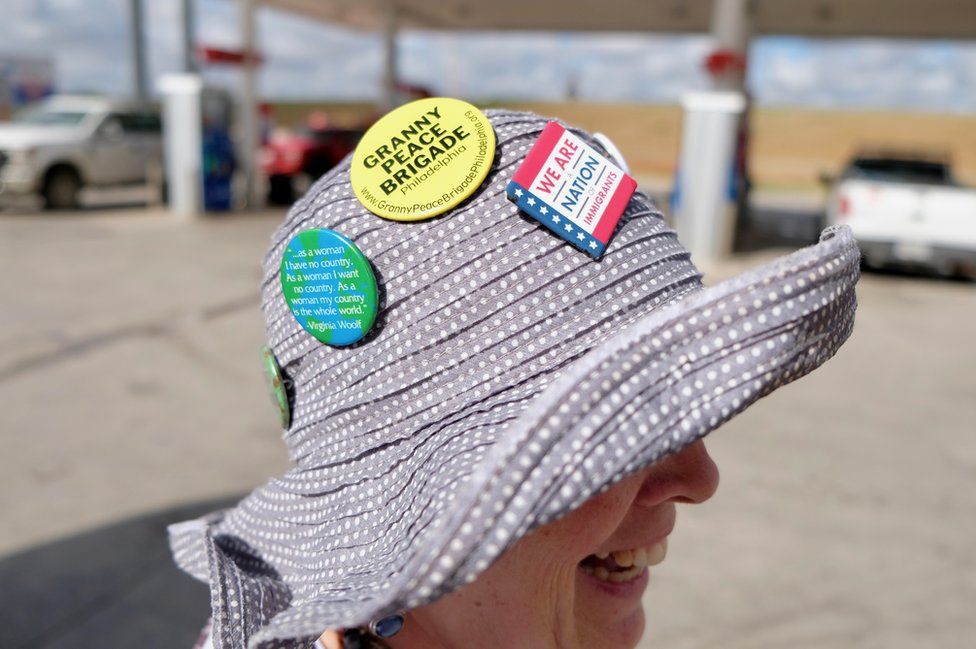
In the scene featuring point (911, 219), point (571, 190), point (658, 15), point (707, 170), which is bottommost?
point (911, 219)

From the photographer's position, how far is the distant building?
79.0ft

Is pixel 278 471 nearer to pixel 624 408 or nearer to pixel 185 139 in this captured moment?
pixel 624 408

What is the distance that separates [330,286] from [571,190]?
0.79ft

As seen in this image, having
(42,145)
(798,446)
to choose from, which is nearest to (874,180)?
(798,446)

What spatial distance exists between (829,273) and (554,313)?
0.75 ft

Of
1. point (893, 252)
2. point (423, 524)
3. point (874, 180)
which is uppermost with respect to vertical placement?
point (423, 524)

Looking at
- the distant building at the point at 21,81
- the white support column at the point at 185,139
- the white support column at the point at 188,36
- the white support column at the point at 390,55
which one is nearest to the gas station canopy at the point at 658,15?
the white support column at the point at 390,55

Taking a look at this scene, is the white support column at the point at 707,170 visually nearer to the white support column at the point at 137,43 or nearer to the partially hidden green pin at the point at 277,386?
the partially hidden green pin at the point at 277,386

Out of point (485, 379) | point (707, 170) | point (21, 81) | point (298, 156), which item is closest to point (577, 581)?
point (485, 379)

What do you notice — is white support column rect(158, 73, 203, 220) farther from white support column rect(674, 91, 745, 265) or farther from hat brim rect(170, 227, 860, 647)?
hat brim rect(170, 227, 860, 647)

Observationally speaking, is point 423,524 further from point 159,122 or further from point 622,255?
point 159,122

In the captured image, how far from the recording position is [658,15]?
52.2 ft

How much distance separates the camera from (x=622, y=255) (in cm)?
76

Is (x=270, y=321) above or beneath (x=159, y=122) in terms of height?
above
